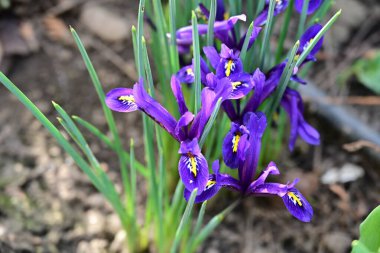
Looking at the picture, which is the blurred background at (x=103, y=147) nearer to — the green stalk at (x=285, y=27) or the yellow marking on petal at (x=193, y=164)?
the green stalk at (x=285, y=27)

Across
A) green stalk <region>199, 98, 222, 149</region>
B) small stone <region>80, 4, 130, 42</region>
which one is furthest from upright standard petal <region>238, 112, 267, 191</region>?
small stone <region>80, 4, 130, 42</region>

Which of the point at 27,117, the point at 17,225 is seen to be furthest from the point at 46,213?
the point at 27,117

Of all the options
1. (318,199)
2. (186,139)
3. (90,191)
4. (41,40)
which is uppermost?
(186,139)

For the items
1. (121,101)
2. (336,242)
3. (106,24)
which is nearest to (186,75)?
(121,101)

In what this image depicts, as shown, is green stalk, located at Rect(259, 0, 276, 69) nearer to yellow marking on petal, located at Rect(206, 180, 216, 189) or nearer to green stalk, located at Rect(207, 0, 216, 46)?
green stalk, located at Rect(207, 0, 216, 46)

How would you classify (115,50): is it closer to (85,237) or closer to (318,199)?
(85,237)

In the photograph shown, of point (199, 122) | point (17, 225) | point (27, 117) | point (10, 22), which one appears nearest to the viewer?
point (199, 122)
